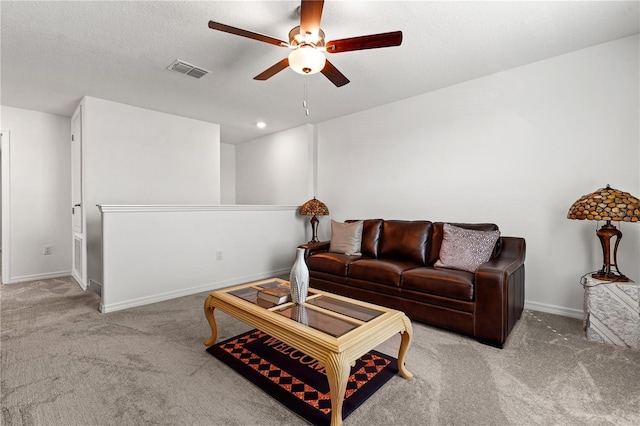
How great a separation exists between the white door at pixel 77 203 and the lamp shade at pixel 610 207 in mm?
5272

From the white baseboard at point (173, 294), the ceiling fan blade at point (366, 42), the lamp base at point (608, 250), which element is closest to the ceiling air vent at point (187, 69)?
the ceiling fan blade at point (366, 42)

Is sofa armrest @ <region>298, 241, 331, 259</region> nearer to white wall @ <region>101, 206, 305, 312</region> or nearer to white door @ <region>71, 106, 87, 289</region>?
white wall @ <region>101, 206, 305, 312</region>

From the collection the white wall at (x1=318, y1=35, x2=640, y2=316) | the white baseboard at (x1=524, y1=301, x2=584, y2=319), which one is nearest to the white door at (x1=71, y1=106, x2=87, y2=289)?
the white wall at (x1=318, y1=35, x2=640, y2=316)

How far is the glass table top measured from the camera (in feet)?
5.48

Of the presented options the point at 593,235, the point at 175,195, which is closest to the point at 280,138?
the point at 175,195

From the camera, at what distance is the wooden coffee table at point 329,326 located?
1405 mm

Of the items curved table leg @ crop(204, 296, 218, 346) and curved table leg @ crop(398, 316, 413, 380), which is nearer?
curved table leg @ crop(398, 316, 413, 380)

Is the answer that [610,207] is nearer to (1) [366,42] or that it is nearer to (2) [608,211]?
(2) [608,211]

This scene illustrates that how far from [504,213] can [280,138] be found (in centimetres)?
390

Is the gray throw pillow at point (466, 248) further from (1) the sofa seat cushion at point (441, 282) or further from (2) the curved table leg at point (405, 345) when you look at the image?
(2) the curved table leg at point (405, 345)

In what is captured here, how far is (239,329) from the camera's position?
258cm

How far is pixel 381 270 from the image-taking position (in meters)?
2.96

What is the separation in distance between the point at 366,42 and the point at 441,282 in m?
1.91

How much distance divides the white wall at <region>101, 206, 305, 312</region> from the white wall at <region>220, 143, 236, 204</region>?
249 centimetres
